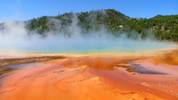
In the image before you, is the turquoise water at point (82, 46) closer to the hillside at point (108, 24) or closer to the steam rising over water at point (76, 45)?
the steam rising over water at point (76, 45)

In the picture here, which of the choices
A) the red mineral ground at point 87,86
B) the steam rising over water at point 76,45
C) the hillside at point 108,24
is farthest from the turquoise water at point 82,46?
the hillside at point 108,24

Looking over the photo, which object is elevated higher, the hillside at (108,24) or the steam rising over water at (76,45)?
the hillside at (108,24)

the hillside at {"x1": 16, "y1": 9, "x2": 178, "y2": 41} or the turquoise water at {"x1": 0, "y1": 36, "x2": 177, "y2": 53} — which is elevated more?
the hillside at {"x1": 16, "y1": 9, "x2": 178, "y2": 41}

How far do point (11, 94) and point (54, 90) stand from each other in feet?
4.48

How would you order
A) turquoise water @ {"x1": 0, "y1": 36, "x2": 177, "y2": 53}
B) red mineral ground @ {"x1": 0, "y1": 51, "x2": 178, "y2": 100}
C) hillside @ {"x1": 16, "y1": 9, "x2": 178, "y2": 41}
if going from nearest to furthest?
red mineral ground @ {"x1": 0, "y1": 51, "x2": 178, "y2": 100}, turquoise water @ {"x1": 0, "y1": 36, "x2": 177, "y2": 53}, hillside @ {"x1": 16, "y1": 9, "x2": 178, "y2": 41}

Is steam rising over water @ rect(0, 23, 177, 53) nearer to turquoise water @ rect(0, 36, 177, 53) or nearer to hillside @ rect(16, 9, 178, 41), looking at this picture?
turquoise water @ rect(0, 36, 177, 53)

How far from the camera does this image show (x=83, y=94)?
460 inches

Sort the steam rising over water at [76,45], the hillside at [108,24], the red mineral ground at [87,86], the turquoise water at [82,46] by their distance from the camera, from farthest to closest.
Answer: the hillside at [108,24] → the steam rising over water at [76,45] → the turquoise water at [82,46] → the red mineral ground at [87,86]

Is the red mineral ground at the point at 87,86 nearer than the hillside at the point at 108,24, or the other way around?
the red mineral ground at the point at 87,86

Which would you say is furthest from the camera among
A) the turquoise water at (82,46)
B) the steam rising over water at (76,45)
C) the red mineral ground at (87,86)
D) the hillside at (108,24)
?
the hillside at (108,24)

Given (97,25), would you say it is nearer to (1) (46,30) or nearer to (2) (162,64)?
(1) (46,30)

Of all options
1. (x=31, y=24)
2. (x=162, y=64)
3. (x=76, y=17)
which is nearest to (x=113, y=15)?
(x=76, y=17)

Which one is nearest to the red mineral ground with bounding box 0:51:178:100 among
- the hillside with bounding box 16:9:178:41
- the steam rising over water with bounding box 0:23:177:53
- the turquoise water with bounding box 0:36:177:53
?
the turquoise water with bounding box 0:36:177:53

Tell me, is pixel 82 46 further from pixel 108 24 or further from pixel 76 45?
pixel 108 24
